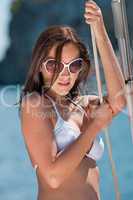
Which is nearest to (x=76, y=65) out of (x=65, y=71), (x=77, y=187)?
(x=65, y=71)

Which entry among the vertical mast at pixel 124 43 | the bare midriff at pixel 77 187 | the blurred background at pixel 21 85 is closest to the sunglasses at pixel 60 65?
the vertical mast at pixel 124 43

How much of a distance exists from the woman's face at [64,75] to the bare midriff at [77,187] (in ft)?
0.54

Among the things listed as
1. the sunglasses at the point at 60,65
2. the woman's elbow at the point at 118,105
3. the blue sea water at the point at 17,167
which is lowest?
the blue sea water at the point at 17,167

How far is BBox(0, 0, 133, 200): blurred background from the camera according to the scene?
2.21 m

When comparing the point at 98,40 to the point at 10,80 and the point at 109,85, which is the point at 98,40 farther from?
the point at 10,80

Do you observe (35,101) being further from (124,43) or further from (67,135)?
(124,43)

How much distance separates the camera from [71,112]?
129 cm

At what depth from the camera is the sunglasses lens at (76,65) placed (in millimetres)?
1232

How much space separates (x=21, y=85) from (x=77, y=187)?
1058mm

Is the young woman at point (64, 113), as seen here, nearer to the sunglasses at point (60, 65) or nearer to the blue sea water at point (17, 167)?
the sunglasses at point (60, 65)

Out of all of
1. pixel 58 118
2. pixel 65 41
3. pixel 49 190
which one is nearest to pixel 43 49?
pixel 65 41

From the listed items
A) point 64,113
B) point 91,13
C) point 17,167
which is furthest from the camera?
point 17,167

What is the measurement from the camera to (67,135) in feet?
3.88

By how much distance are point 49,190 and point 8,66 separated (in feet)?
3.81
